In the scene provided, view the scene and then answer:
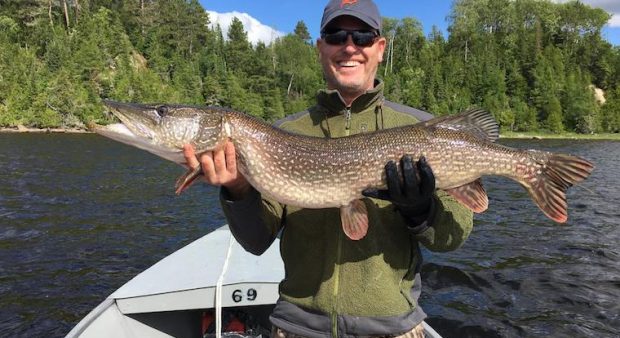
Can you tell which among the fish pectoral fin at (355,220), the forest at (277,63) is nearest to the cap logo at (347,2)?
the fish pectoral fin at (355,220)

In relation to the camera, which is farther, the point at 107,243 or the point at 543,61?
the point at 543,61

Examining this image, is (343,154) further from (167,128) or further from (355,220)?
(167,128)

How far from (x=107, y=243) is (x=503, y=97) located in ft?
241

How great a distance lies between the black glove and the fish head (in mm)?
993

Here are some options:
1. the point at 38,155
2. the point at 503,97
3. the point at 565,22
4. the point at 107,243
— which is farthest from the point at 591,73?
the point at 107,243

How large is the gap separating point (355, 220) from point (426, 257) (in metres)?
7.96

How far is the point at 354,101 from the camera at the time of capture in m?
2.77

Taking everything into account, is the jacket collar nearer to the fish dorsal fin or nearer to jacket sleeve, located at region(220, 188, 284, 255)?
the fish dorsal fin

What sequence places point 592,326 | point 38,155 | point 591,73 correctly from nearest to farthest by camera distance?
point 592,326 < point 38,155 < point 591,73

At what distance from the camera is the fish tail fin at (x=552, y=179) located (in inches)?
114

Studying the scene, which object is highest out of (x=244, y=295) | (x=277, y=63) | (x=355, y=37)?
(x=277, y=63)

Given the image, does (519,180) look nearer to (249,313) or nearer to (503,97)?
(249,313)

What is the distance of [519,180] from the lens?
2.97 metres

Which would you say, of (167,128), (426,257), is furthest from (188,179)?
(426,257)
